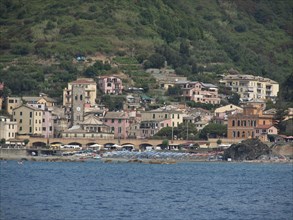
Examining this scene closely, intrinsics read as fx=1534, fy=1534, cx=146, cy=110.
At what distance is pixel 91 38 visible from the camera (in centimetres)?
17912

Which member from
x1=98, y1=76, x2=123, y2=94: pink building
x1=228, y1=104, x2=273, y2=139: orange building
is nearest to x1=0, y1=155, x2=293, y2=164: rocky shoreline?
x1=228, y1=104, x2=273, y2=139: orange building

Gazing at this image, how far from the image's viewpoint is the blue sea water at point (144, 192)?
65.6m

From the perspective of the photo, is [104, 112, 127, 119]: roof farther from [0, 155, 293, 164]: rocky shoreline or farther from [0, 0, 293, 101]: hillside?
[0, 155, 293, 164]: rocky shoreline

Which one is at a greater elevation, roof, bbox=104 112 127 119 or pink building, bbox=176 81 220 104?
pink building, bbox=176 81 220 104

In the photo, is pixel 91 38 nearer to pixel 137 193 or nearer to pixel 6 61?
pixel 6 61

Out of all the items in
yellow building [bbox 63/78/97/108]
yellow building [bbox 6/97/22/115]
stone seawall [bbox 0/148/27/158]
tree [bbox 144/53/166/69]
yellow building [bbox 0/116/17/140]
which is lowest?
stone seawall [bbox 0/148/27/158]

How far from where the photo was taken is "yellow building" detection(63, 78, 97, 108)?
156 meters

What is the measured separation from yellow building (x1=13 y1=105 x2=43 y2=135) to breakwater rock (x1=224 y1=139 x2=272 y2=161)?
75.2 feet

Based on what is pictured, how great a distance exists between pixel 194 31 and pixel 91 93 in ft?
122

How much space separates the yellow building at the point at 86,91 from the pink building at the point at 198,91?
11333 mm

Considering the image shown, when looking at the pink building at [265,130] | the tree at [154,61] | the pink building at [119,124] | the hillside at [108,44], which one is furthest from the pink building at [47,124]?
the tree at [154,61]

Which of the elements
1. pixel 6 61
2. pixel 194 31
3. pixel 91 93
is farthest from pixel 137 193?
pixel 194 31

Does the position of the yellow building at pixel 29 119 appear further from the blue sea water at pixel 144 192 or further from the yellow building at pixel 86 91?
the blue sea water at pixel 144 192

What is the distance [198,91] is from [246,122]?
23381 mm
